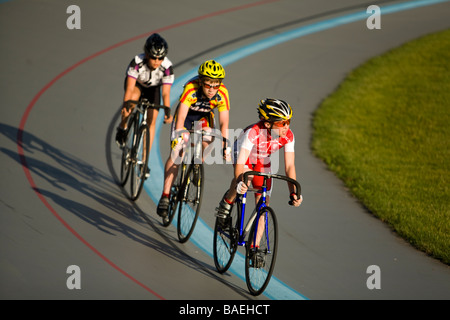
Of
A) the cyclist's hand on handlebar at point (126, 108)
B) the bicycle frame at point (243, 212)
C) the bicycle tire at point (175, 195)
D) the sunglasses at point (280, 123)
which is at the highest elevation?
the cyclist's hand on handlebar at point (126, 108)

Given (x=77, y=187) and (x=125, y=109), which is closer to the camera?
(x=125, y=109)

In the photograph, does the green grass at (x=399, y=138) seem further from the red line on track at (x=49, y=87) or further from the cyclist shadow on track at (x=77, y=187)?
the red line on track at (x=49, y=87)

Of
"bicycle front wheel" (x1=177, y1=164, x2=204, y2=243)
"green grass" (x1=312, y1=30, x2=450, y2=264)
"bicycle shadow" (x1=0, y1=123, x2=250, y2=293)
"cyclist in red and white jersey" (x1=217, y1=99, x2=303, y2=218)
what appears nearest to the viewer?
"cyclist in red and white jersey" (x1=217, y1=99, x2=303, y2=218)

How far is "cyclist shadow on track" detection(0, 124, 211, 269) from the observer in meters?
6.64

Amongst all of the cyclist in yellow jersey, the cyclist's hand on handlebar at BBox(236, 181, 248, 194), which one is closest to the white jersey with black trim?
the cyclist in yellow jersey

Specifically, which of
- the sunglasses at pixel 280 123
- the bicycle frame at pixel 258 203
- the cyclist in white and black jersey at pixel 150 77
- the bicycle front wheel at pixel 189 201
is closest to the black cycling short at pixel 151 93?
the cyclist in white and black jersey at pixel 150 77

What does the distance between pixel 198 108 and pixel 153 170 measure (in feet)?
6.52

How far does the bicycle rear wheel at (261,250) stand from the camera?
548 cm

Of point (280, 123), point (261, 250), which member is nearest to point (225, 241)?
point (261, 250)

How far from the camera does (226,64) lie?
11914 millimetres

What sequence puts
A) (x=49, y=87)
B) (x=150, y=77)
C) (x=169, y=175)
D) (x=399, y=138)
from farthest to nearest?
(x=49, y=87), (x=399, y=138), (x=150, y=77), (x=169, y=175)

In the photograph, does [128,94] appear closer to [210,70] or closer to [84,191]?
[84,191]

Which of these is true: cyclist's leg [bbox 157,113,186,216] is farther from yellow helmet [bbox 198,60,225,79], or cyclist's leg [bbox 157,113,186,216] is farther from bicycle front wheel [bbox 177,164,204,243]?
yellow helmet [bbox 198,60,225,79]

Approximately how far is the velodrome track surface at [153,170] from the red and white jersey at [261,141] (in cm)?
123
